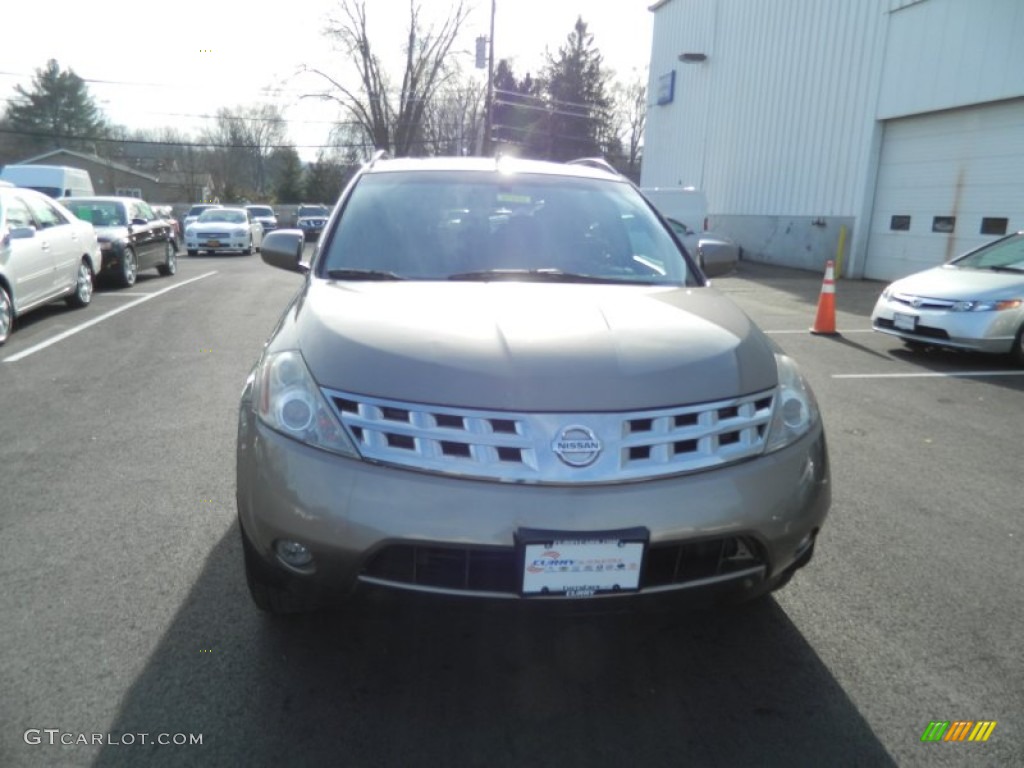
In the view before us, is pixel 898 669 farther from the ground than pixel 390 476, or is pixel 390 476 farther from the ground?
pixel 390 476

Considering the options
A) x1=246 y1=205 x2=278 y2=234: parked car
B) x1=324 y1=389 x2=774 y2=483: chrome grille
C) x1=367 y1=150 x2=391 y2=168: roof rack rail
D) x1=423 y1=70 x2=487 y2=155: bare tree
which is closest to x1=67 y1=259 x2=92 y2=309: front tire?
x1=367 y1=150 x2=391 y2=168: roof rack rail

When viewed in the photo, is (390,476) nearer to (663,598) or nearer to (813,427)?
(663,598)

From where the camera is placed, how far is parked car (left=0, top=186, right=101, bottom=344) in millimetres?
7816

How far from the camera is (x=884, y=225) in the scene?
53.0 ft

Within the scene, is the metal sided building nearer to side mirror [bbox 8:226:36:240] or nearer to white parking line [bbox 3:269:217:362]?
white parking line [bbox 3:269:217:362]

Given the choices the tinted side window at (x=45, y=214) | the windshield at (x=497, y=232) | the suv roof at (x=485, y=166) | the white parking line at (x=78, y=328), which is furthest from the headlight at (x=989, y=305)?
the tinted side window at (x=45, y=214)

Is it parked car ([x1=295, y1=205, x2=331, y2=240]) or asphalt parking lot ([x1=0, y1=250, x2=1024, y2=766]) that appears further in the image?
parked car ([x1=295, y1=205, x2=331, y2=240])

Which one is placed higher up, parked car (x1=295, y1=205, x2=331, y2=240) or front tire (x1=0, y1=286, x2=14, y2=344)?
parked car (x1=295, y1=205, x2=331, y2=240)

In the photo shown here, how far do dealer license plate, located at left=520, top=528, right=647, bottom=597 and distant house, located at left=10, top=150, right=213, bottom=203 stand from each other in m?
61.0

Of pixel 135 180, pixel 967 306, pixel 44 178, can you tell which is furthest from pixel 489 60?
pixel 135 180

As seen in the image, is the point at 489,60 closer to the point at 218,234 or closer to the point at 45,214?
the point at 218,234

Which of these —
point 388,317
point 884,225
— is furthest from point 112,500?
point 884,225

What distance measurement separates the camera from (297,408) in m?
2.22

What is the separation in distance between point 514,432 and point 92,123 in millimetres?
66923
